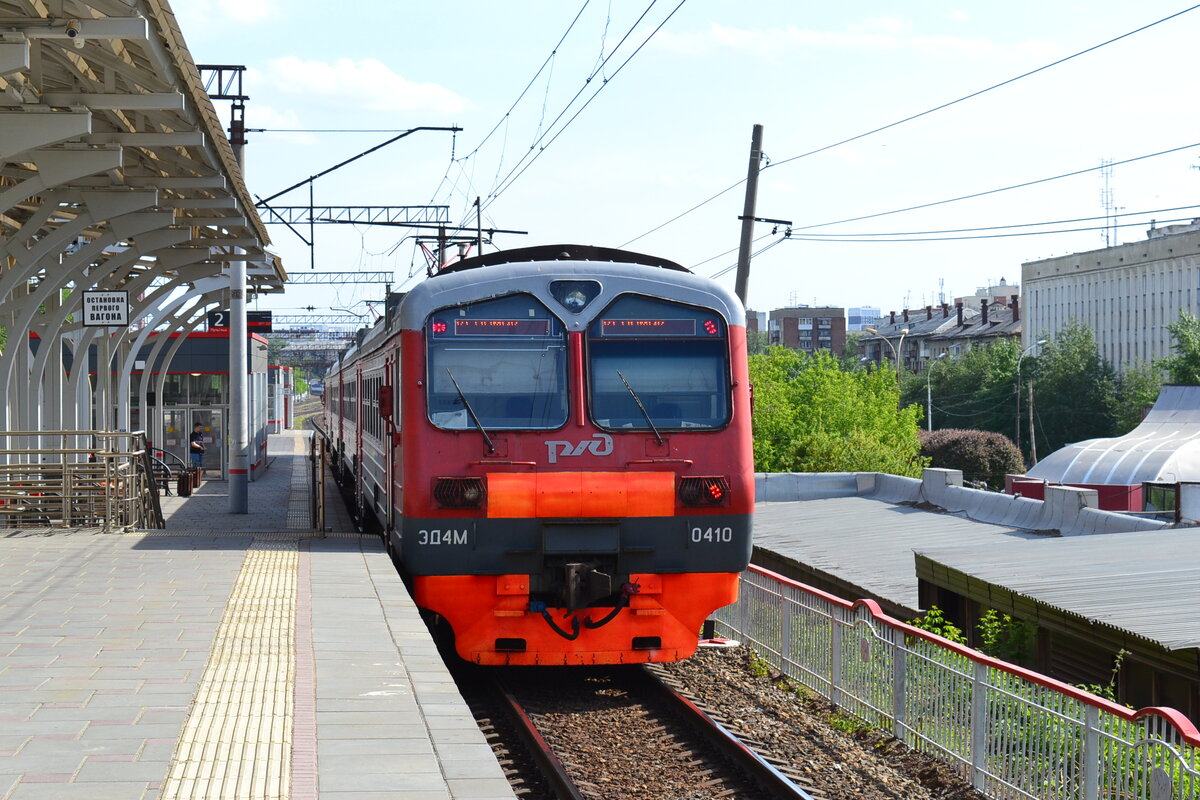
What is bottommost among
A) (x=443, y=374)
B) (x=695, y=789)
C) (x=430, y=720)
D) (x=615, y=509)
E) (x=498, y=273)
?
(x=695, y=789)

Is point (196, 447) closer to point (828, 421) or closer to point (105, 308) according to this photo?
point (105, 308)

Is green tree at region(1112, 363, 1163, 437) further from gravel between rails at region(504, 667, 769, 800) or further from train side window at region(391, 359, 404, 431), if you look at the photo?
train side window at region(391, 359, 404, 431)

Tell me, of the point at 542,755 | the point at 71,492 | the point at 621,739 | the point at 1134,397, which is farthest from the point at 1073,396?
the point at 542,755

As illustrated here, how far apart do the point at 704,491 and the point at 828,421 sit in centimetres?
3528

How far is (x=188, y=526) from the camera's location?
2044 centimetres

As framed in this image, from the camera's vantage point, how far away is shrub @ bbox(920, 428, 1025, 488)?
2388 inches

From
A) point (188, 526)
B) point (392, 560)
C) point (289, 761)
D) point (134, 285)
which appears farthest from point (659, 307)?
point (134, 285)

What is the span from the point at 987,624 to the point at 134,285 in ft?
53.9

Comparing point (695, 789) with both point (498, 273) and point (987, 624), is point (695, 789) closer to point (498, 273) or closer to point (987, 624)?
point (498, 273)

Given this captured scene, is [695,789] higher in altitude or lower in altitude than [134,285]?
lower

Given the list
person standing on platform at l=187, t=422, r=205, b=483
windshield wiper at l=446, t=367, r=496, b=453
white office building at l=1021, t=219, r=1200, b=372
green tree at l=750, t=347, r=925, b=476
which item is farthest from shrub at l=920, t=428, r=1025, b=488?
windshield wiper at l=446, t=367, r=496, b=453

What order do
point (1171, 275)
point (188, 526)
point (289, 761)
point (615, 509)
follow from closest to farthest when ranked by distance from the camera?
point (289, 761) → point (615, 509) → point (188, 526) → point (1171, 275)

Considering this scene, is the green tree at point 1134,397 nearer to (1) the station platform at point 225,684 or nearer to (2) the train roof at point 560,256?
(2) the train roof at point 560,256

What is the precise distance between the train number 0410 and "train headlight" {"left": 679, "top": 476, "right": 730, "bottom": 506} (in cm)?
20
